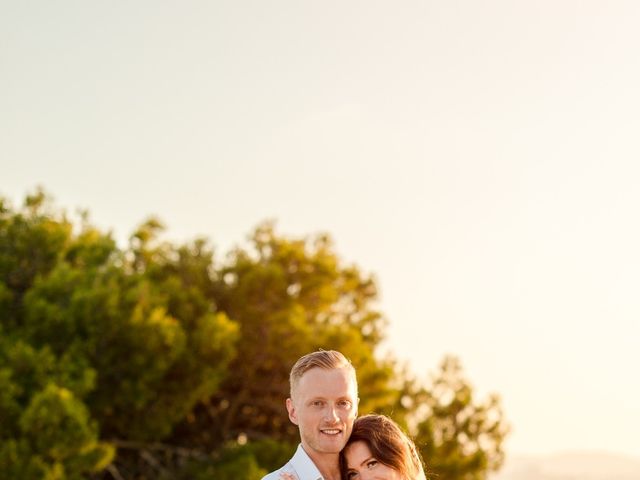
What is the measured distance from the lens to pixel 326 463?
4434 mm

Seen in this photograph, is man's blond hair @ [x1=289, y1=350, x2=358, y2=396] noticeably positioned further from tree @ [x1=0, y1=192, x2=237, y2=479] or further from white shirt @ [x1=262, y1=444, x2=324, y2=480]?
tree @ [x1=0, y1=192, x2=237, y2=479]

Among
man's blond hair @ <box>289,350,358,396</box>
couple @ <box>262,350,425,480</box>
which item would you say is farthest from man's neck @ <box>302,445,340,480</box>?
man's blond hair @ <box>289,350,358,396</box>

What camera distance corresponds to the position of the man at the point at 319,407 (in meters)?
4.32

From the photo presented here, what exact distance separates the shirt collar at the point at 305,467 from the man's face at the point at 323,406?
49mm

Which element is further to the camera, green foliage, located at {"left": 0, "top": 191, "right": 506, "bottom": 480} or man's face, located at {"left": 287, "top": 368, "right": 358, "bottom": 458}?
green foliage, located at {"left": 0, "top": 191, "right": 506, "bottom": 480}

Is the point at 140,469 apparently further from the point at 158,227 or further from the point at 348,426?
the point at 348,426

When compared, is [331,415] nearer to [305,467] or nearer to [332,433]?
[332,433]

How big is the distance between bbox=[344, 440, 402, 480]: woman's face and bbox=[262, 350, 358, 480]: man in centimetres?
14

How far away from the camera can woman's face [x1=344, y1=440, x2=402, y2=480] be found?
4508mm

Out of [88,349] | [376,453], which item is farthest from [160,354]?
[376,453]

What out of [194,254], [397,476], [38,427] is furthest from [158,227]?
[397,476]

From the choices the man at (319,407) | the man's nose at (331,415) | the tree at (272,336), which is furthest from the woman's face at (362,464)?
the tree at (272,336)

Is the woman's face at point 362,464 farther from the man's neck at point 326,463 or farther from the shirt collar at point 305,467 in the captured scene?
the shirt collar at point 305,467

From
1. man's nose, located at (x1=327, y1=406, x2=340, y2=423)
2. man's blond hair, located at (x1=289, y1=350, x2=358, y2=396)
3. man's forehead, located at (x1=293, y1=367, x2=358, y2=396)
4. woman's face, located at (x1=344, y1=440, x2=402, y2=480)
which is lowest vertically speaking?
woman's face, located at (x1=344, y1=440, x2=402, y2=480)
